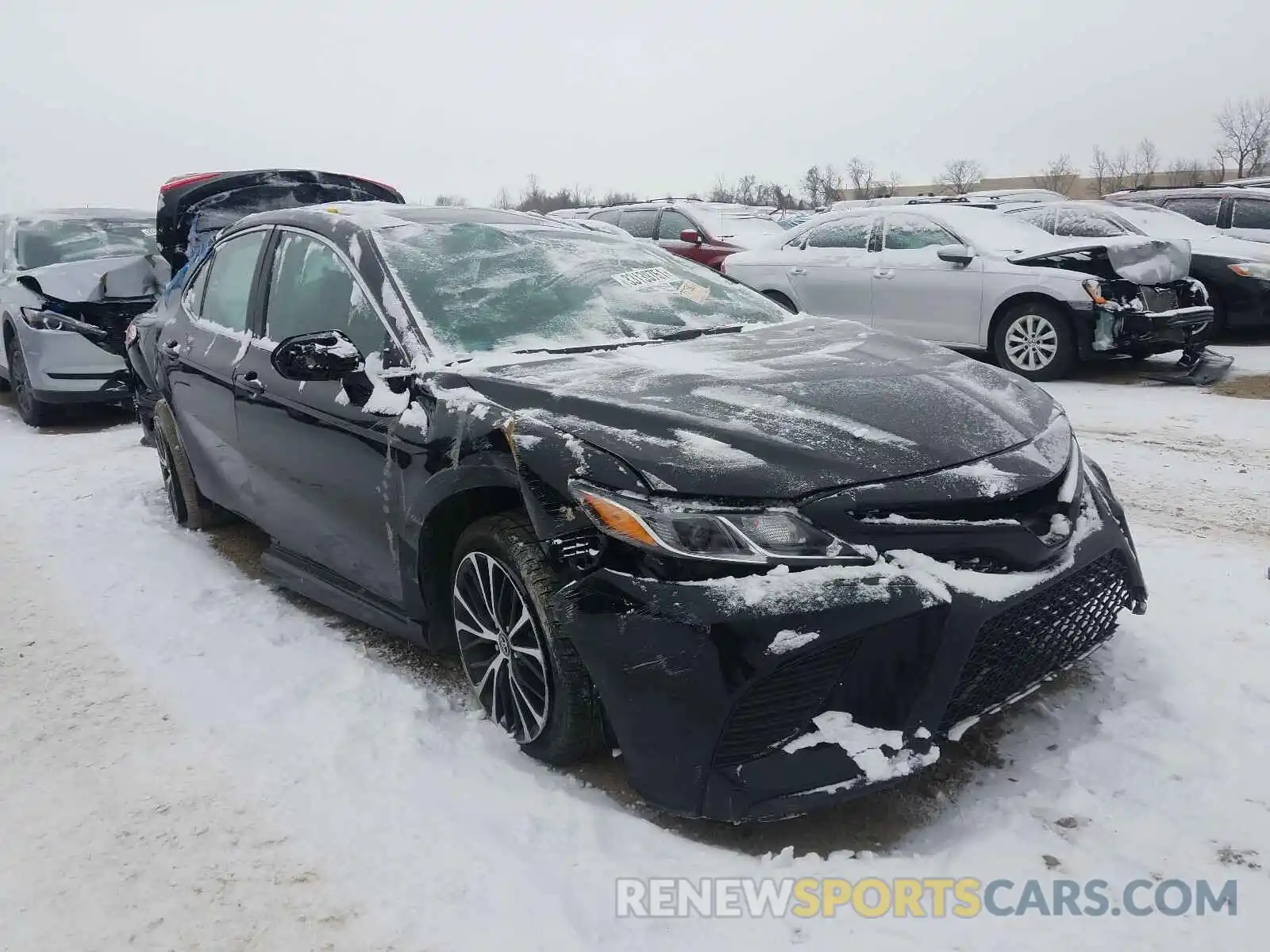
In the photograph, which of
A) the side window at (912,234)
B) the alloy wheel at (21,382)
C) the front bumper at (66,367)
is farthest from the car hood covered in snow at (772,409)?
the alloy wheel at (21,382)

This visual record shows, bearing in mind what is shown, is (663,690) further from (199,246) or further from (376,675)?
(199,246)

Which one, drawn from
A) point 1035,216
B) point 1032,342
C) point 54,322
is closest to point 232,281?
point 54,322

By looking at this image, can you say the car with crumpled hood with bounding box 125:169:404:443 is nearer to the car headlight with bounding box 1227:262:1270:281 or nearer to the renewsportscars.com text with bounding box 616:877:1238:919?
the renewsportscars.com text with bounding box 616:877:1238:919

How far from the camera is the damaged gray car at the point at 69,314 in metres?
7.79

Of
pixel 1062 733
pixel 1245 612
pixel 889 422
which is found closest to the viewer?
pixel 889 422

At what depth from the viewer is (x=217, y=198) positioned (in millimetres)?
6766

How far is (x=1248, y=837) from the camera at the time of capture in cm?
223

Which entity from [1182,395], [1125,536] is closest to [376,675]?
[1125,536]

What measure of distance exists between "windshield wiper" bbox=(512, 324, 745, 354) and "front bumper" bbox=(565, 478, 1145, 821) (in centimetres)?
109

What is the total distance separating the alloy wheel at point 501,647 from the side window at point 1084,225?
7300 millimetres

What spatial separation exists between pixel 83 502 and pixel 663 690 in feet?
15.9

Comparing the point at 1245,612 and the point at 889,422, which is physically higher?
the point at 889,422

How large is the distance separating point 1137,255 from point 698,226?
527 cm

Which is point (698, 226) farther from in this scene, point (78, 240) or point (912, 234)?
point (78, 240)
